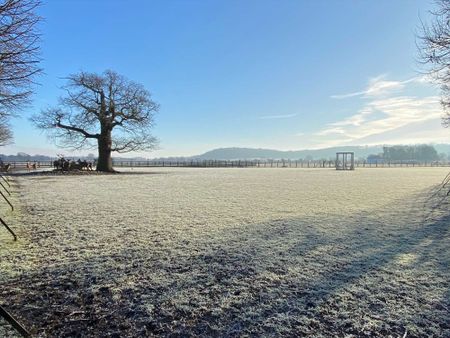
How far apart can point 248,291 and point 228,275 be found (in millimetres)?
626

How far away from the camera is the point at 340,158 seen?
178 feet

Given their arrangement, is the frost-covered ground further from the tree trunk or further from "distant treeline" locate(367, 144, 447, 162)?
"distant treeline" locate(367, 144, 447, 162)

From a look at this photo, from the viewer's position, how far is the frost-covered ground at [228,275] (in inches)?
141

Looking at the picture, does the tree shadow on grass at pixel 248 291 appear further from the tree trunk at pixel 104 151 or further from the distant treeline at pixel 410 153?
the distant treeline at pixel 410 153

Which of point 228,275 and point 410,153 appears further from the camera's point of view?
point 410,153

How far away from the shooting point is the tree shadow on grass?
11.6ft

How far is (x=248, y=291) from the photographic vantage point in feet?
14.3

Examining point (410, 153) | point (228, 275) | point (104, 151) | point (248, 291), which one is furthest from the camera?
point (410, 153)

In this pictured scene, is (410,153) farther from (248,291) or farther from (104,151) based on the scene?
(248,291)

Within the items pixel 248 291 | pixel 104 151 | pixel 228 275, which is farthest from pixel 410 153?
pixel 248 291

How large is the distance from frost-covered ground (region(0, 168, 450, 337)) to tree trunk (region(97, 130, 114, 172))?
920 inches

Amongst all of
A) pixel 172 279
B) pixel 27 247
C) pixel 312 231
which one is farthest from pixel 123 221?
pixel 312 231

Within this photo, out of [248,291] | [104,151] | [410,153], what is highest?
[410,153]

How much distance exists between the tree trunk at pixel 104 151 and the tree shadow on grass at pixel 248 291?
27.9 metres
